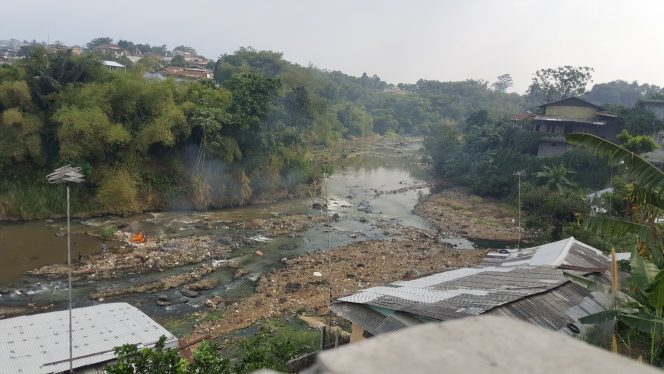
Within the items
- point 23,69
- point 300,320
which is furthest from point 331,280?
point 23,69

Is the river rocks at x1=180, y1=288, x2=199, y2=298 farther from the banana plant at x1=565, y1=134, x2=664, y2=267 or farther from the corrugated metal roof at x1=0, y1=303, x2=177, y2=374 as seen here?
the banana plant at x1=565, y1=134, x2=664, y2=267

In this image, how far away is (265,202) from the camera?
24812 mm

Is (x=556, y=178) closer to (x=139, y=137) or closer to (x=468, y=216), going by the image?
(x=468, y=216)

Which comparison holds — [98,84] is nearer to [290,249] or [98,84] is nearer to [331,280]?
[290,249]

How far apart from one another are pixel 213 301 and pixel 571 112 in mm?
26574

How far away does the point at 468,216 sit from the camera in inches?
963

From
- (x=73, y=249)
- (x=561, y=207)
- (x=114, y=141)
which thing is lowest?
(x=73, y=249)

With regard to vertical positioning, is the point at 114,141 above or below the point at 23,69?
below

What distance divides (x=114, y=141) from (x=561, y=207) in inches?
714

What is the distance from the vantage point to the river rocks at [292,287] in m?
13.7

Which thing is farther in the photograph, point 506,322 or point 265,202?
point 265,202

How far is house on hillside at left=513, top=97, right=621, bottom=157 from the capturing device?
2872cm

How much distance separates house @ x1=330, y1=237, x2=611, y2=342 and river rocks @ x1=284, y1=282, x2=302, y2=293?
16.5ft

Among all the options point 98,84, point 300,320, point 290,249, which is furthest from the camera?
point 98,84
